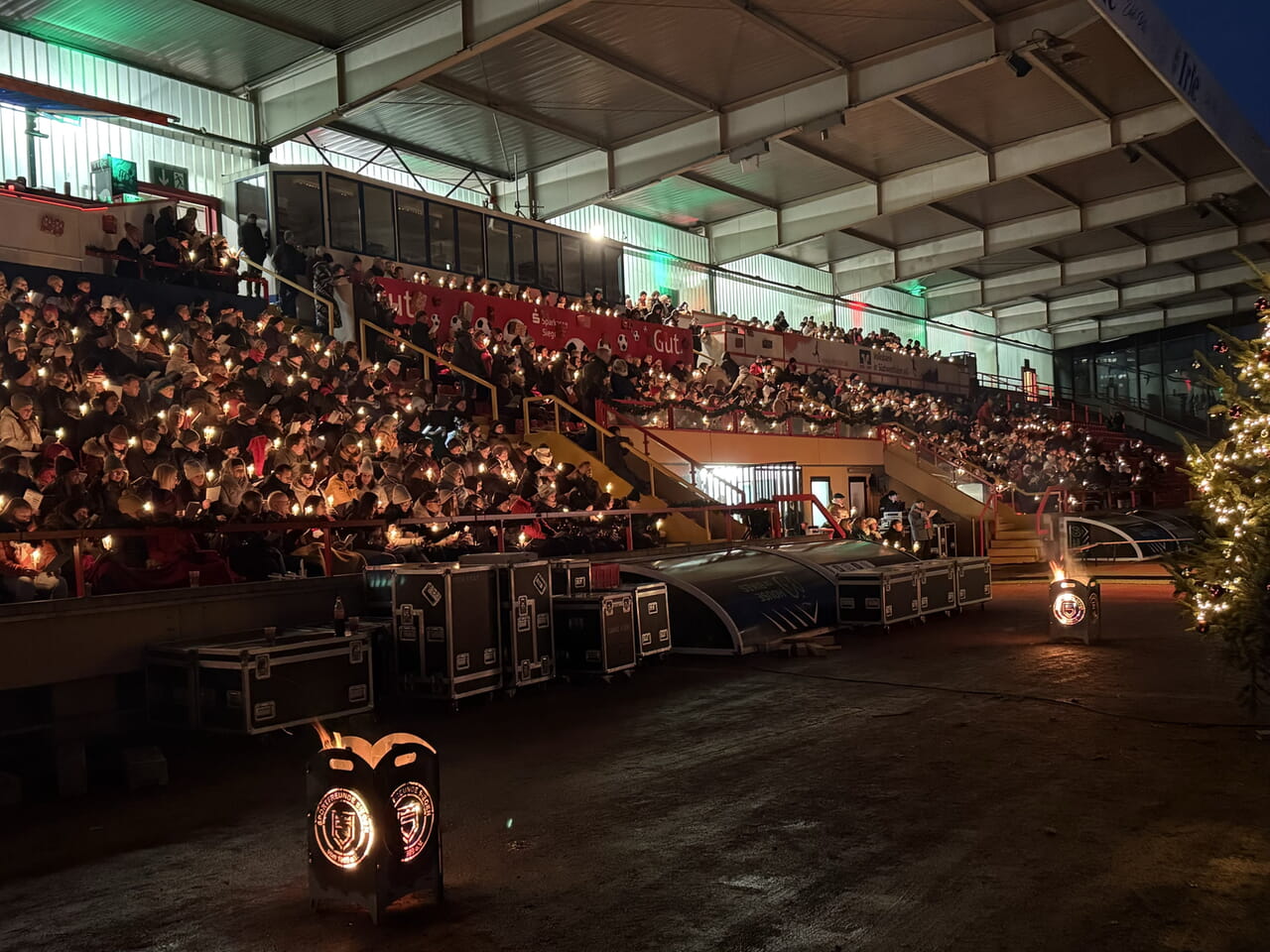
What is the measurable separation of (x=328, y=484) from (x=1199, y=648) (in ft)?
32.5

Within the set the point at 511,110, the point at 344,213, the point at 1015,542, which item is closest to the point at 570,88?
the point at 511,110

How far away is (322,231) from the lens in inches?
953

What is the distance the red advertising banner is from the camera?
22.5 metres

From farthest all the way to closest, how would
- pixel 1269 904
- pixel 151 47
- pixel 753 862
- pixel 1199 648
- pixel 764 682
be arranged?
pixel 151 47 → pixel 1199 648 → pixel 764 682 → pixel 753 862 → pixel 1269 904

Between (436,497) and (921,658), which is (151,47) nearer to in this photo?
(436,497)

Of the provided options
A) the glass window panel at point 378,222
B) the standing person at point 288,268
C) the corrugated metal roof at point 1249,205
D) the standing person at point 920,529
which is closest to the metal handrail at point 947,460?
the standing person at point 920,529

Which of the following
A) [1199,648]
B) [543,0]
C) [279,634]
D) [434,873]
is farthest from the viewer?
[543,0]

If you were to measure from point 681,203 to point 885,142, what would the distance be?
24.0 ft

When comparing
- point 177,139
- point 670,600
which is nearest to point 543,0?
point 177,139

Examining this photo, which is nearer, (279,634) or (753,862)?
(753,862)

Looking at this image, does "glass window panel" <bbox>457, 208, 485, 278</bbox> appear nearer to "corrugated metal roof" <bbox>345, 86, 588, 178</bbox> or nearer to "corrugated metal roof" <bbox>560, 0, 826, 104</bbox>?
"corrugated metal roof" <bbox>345, 86, 588, 178</bbox>

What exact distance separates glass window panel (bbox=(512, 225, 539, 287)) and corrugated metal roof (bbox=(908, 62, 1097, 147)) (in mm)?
10146

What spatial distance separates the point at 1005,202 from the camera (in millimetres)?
36969

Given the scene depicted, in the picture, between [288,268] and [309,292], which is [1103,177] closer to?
[288,268]
